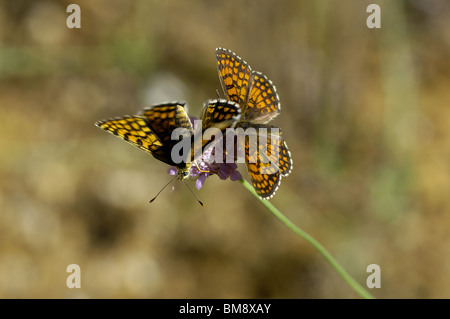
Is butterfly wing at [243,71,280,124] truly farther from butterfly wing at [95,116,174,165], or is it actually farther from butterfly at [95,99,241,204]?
butterfly wing at [95,116,174,165]

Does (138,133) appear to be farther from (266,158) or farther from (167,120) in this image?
(266,158)

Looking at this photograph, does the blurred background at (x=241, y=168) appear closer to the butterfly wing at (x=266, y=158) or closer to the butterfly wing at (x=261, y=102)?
the butterfly wing at (x=261, y=102)

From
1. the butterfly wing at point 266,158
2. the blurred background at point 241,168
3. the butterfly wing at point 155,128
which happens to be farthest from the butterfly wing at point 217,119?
the blurred background at point 241,168

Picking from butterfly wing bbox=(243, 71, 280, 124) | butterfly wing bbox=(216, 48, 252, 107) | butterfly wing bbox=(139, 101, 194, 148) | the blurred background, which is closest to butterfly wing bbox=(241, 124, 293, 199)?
butterfly wing bbox=(243, 71, 280, 124)

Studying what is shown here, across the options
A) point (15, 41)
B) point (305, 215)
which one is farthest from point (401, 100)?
point (15, 41)

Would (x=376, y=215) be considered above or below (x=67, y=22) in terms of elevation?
below
